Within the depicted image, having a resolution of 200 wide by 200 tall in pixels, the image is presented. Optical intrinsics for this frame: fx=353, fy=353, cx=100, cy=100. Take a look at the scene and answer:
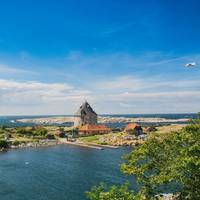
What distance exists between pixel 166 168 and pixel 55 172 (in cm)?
5578

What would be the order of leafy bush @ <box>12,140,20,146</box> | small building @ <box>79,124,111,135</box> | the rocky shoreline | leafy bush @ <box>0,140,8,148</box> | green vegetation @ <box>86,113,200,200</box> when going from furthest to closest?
1. small building @ <box>79,124,111,135</box>
2. leafy bush @ <box>12,140,20,146</box>
3. the rocky shoreline
4. leafy bush @ <box>0,140,8,148</box>
5. green vegetation @ <box>86,113,200,200</box>

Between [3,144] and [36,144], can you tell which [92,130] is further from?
[3,144]

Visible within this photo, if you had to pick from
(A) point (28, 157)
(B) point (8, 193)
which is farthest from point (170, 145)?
(A) point (28, 157)

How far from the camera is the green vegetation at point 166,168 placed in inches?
1057

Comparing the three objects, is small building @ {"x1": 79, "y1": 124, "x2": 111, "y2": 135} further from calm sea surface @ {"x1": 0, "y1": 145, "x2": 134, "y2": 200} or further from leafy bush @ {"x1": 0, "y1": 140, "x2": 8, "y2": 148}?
calm sea surface @ {"x1": 0, "y1": 145, "x2": 134, "y2": 200}

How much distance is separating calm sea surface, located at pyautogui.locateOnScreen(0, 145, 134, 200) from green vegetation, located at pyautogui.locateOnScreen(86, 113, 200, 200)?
30.0 metres

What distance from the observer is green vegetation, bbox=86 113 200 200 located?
88.1 feet

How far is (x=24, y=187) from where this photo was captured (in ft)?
220

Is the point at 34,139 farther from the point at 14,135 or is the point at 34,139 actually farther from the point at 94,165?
the point at 94,165

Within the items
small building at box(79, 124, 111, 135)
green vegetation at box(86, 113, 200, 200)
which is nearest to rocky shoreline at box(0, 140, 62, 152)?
small building at box(79, 124, 111, 135)

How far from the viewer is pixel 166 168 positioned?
95.7 ft

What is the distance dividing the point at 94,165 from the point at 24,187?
2841 centimetres

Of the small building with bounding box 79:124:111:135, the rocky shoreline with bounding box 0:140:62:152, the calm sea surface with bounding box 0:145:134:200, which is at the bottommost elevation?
the calm sea surface with bounding box 0:145:134:200

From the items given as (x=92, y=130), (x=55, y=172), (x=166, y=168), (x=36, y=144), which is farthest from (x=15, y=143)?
(x=166, y=168)
